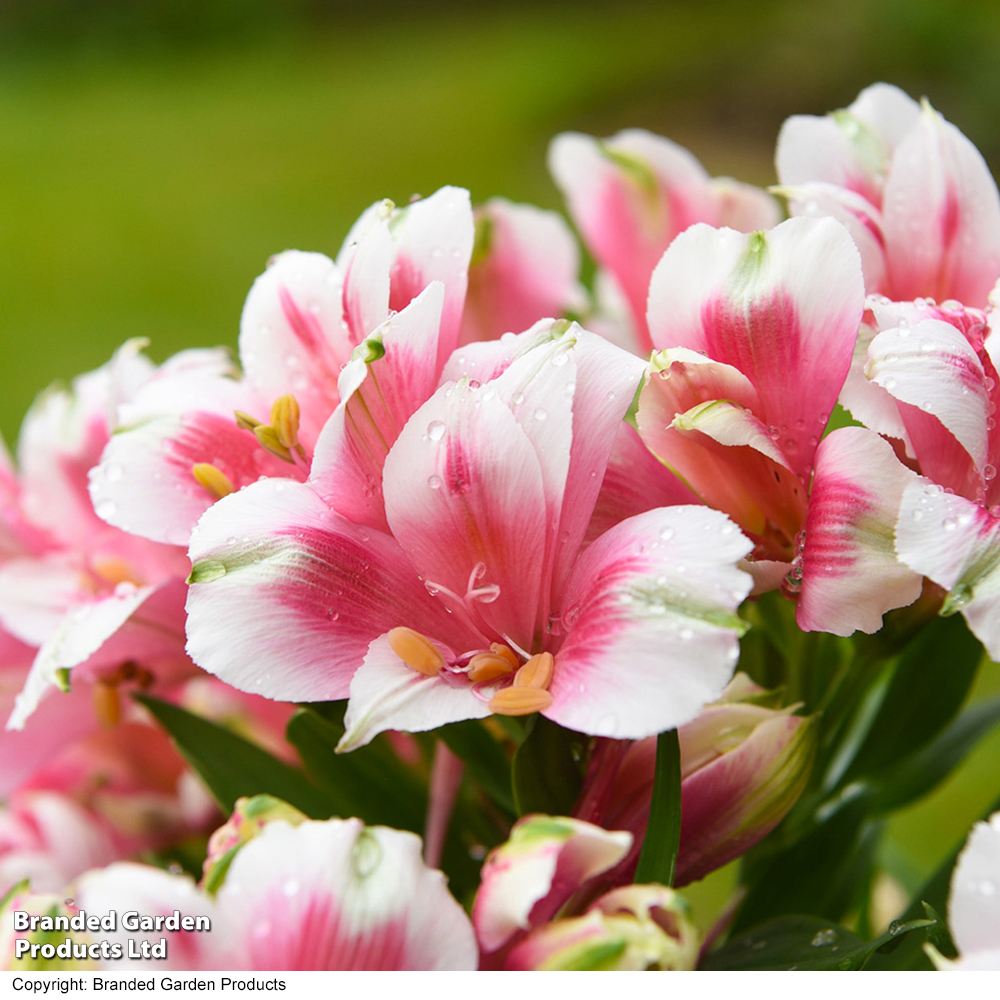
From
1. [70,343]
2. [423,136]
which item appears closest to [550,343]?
[70,343]

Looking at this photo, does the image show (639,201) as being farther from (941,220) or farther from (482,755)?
(482,755)

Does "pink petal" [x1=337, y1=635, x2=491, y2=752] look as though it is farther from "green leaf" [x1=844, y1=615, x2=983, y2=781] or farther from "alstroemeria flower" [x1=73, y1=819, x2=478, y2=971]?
"green leaf" [x1=844, y1=615, x2=983, y2=781]

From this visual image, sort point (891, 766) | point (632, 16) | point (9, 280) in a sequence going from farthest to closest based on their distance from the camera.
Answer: point (632, 16) → point (9, 280) → point (891, 766)

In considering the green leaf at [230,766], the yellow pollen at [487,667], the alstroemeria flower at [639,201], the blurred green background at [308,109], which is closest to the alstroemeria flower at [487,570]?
the yellow pollen at [487,667]

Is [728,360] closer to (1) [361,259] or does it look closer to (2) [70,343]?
(1) [361,259]

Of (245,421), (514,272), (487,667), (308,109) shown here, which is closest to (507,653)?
(487,667)

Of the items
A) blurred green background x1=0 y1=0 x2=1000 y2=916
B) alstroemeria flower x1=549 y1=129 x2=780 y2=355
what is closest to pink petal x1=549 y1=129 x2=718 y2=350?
alstroemeria flower x1=549 y1=129 x2=780 y2=355

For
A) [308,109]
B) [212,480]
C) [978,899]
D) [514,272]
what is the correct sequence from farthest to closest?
[308,109], [514,272], [212,480], [978,899]
